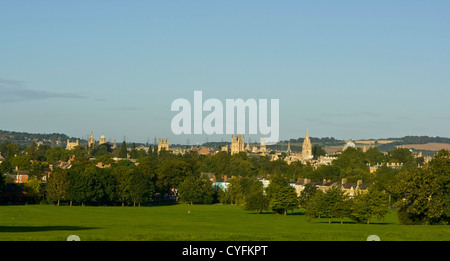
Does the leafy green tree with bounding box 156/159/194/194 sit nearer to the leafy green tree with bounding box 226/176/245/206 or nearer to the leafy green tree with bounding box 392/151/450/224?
the leafy green tree with bounding box 226/176/245/206

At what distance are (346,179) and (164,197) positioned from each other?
132 ft

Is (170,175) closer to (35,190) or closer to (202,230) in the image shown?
(35,190)

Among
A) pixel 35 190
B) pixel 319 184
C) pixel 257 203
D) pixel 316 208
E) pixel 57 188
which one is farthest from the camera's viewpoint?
pixel 319 184

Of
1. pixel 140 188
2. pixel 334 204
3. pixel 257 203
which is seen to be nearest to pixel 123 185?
pixel 140 188

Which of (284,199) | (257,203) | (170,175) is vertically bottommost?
(257,203)

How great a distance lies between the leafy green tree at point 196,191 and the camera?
114 meters

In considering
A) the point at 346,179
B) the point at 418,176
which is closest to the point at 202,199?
the point at 346,179

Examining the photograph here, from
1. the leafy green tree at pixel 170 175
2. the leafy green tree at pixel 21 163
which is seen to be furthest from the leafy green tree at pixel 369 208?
the leafy green tree at pixel 21 163

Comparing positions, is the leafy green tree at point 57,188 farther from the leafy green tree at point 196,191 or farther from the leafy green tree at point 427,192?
the leafy green tree at point 427,192

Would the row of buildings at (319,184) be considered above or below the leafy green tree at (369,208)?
below

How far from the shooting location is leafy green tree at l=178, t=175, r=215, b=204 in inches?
4496

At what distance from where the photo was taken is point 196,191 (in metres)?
114
